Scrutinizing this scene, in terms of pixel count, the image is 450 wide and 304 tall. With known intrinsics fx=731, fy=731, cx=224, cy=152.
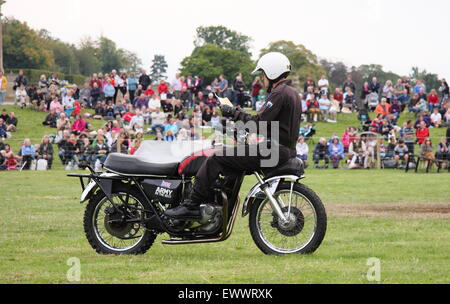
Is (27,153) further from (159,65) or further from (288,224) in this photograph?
(159,65)

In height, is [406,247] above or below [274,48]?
below

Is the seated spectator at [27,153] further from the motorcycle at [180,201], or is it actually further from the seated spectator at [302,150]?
the motorcycle at [180,201]

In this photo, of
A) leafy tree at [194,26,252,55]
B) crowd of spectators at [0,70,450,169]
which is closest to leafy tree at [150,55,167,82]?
leafy tree at [194,26,252,55]

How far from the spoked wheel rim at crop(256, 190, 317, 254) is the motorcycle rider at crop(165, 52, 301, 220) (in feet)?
1.48

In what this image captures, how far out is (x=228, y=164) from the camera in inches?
318

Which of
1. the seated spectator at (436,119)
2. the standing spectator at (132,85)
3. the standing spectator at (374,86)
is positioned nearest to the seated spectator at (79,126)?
the standing spectator at (132,85)

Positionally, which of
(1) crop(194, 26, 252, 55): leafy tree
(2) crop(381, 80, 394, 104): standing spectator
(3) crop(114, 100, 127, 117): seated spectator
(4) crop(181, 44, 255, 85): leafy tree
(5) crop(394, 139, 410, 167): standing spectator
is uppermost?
(1) crop(194, 26, 252, 55): leafy tree

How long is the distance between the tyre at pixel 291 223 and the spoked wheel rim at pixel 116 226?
1399 mm

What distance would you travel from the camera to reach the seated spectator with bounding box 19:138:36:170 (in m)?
27.5

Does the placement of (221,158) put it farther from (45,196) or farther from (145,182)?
(45,196)

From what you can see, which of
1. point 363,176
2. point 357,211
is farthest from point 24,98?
point 357,211

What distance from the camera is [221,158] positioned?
8.06m

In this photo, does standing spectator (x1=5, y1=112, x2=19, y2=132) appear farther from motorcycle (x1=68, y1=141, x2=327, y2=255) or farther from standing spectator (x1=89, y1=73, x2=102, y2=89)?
motorcycle (x1=68, y1=141, x2=327, y2=255)

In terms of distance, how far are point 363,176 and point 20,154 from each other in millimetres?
12906
